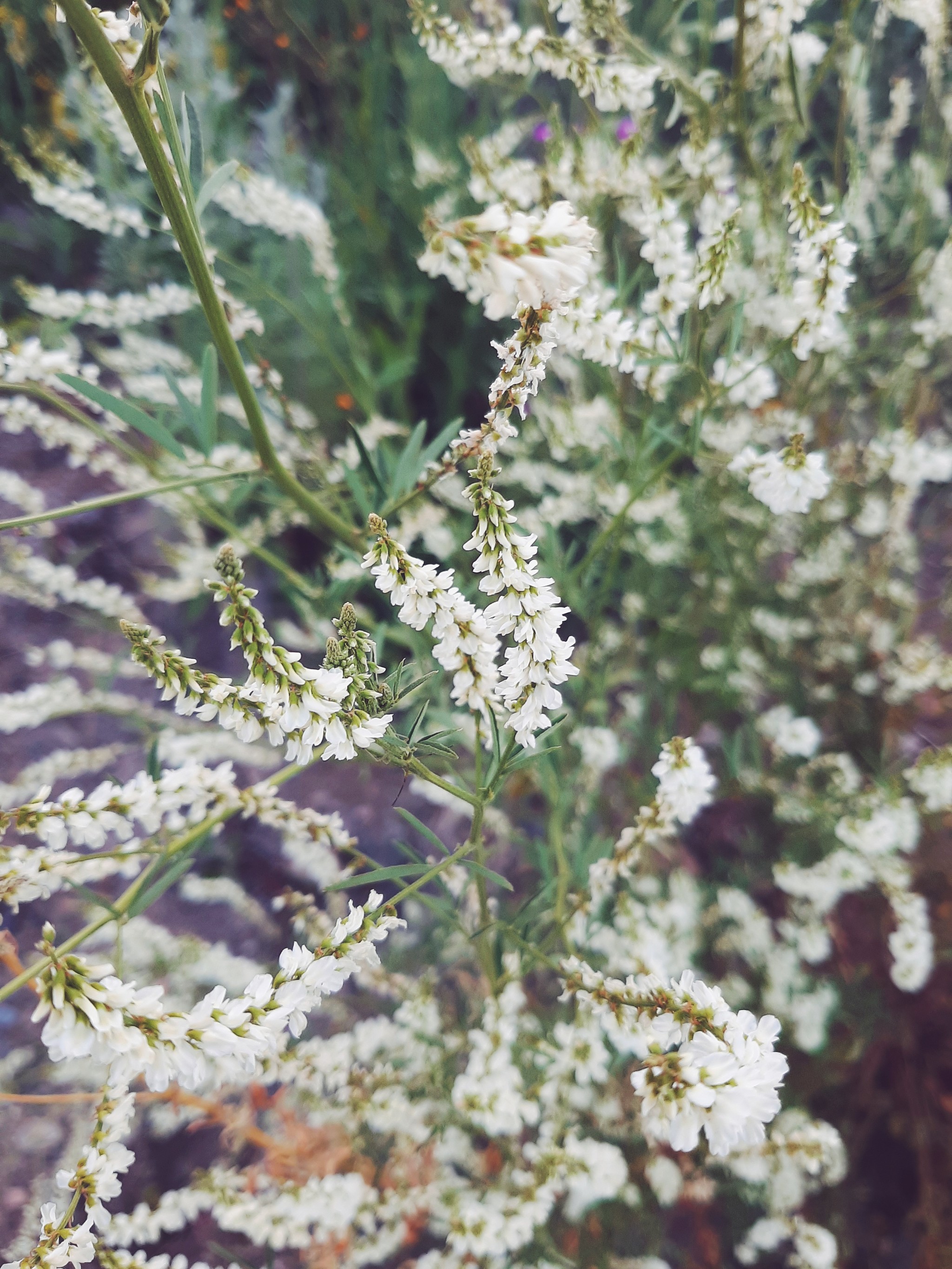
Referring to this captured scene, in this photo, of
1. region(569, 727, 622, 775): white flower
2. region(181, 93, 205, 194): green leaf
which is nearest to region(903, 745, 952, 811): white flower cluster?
region(569, 727, 622, 775): white flower

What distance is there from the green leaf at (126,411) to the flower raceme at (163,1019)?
1.87 ft

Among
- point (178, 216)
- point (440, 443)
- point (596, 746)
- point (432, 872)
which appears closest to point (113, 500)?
point (178, 216)

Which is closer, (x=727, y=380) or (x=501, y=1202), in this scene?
(x=501, y=1202)

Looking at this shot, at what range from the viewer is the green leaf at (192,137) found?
0.76 metres

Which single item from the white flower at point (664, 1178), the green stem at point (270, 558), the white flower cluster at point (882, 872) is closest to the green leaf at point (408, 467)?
the green stem at point (270, 558)

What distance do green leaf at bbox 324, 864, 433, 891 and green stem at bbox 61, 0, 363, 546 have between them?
45 centimetres

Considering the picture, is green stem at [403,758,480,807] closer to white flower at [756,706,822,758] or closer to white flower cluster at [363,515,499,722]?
white flower cluster at [363,515,499,722]

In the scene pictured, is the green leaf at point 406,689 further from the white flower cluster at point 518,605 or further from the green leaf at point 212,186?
the green leaf at point 212,186

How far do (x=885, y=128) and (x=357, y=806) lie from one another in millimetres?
2220

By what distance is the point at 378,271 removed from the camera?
2408 millimetres

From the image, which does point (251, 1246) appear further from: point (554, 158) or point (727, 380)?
point (554, 158)

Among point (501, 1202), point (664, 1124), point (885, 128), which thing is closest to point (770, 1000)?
point (501, 1202)

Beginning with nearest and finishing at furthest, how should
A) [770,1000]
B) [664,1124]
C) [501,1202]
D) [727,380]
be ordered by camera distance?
[664,1124], [501,1202], [727,380], [770,1000]

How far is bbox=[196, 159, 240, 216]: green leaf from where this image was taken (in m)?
0.74
